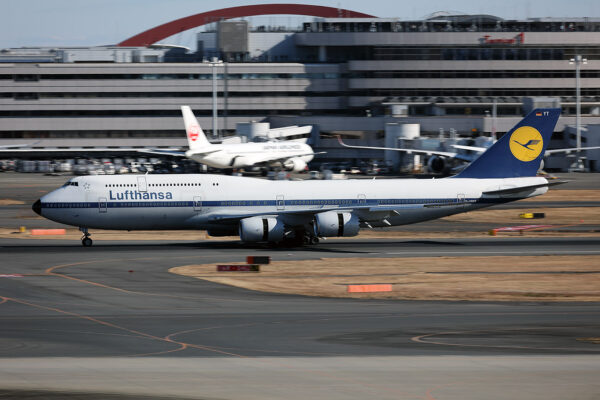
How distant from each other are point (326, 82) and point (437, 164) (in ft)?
206

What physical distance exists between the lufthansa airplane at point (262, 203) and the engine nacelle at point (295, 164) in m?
70.5

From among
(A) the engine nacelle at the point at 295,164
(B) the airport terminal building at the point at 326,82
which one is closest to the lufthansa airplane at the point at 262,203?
(A) the engine nacelle at the point at 295,164

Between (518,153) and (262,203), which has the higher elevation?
(518,153)

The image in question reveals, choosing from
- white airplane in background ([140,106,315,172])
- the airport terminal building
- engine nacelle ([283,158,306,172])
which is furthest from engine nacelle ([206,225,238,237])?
the airport terminal building

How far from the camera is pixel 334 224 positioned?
51.5 m

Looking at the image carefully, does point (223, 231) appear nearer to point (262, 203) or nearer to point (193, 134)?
point (262, 203)

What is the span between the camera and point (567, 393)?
21.2 metres

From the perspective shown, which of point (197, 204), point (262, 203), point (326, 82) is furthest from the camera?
point (326, 82)

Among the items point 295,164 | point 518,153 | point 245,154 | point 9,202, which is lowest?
point 9,202

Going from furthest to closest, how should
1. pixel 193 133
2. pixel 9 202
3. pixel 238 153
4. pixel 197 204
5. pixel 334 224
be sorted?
pixel 238 153, pixel 193 133, pixel 9 202, pixel 197 204, pixel 334 224

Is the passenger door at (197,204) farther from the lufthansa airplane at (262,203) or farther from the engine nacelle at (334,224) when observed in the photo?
the engine nacelle at (334,224)

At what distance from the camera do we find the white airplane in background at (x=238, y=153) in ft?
388

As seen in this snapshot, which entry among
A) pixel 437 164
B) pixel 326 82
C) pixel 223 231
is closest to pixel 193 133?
pixel 437 164

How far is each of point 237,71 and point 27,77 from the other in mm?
43123
